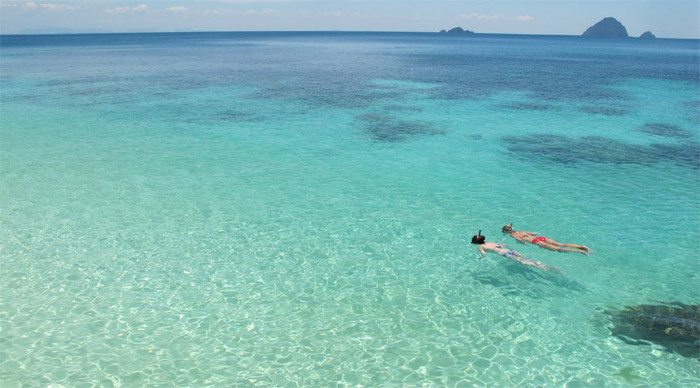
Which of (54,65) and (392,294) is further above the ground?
(54,65)

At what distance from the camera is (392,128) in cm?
3362

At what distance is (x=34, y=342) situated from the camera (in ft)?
38.9

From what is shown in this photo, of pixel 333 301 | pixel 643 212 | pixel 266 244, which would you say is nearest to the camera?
pixel 333 301

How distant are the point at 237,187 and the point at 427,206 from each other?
8.67 m

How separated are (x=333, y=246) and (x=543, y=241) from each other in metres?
7.38

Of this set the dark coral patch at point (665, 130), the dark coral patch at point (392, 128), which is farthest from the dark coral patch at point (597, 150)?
the dark coral patch at point (392, 128)

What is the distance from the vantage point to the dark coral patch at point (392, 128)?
31.5 metres

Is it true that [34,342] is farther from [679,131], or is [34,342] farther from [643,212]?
[679,131]

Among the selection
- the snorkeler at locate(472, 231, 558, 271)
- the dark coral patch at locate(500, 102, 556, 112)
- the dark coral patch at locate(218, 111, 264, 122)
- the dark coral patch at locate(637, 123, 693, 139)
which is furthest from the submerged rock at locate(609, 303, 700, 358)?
the dark coral patch at locate(500, 102, 556, 112)

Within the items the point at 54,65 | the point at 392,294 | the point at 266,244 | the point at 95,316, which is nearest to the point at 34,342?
the point at 95,316

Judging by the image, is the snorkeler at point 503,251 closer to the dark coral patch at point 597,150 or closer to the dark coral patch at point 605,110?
the dark coral patch at point 597,150

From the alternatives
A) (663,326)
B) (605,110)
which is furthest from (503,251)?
(605,110)

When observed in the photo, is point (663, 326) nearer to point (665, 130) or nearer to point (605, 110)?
point (665, 130)

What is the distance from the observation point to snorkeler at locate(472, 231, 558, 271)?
15691 mm
